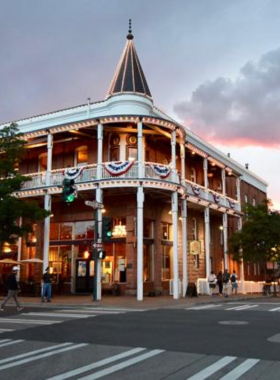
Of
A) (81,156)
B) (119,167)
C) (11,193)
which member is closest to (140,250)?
(119,167)

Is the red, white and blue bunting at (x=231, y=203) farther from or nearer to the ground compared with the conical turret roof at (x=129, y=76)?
nearer to the ground

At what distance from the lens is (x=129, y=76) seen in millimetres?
29500

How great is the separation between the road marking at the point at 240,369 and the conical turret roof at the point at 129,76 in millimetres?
22923

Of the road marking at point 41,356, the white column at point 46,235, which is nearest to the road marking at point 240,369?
the road marking at point 41,356

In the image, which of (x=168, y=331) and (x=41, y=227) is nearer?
(x=168, y=331)

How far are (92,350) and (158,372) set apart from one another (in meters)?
2.23

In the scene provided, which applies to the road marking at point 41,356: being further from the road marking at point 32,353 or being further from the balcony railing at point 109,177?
the balcony railing at point 109,177

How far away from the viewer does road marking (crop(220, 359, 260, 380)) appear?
6.97 m

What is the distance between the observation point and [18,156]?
25578mm

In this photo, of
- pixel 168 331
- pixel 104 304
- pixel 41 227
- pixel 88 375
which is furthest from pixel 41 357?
pixel 41 227

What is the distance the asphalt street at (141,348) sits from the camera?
7355mm

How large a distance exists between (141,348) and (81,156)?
2255 centimetres

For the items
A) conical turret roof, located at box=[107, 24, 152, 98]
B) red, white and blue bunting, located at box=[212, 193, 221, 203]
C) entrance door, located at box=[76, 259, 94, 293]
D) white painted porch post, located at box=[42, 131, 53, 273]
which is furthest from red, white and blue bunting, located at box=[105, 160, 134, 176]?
red, white and blue bunting, located at box=[212, 193, 221, 203]

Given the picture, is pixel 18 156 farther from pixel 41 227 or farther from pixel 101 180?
pixel 41 227
